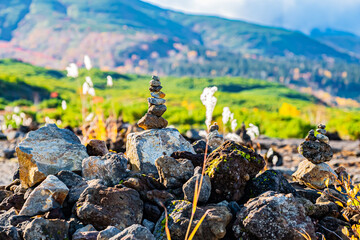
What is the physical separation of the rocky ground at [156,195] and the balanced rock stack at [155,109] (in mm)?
111

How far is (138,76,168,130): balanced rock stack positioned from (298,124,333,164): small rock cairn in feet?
5.83

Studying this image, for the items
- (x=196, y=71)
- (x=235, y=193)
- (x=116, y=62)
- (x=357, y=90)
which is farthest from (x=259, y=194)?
(x=357, y=90)

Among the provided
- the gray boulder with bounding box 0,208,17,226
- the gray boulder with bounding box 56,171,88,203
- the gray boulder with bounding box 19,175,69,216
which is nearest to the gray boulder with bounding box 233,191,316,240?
the gray boulder with bounding box 56,171,88,203

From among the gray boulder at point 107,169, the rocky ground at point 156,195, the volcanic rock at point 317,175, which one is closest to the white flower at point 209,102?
the rocky ground at point 156,195

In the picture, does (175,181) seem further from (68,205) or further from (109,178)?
(68,205)

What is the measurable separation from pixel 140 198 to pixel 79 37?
186414 millimetres

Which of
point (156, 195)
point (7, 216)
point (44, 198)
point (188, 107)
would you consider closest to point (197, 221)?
point (156, 195)

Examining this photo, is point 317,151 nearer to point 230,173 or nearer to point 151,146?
point 230,173

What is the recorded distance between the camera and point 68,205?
359cm

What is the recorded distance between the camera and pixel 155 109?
182 inches

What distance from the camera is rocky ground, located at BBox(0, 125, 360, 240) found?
3.08 meters

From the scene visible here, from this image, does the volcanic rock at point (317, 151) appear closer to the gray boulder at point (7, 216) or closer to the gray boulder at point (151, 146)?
the gray boulder at point (151, 146)

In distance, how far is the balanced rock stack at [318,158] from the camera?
441 cm

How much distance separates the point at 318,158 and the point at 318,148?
121mm
